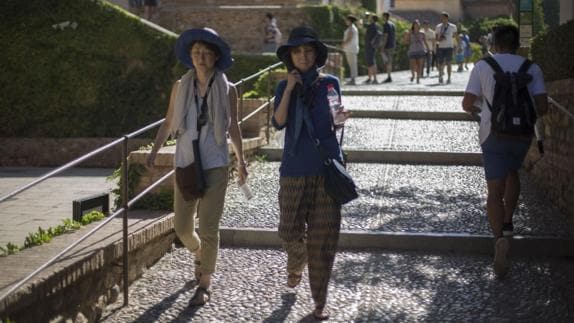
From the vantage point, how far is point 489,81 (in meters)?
6.56

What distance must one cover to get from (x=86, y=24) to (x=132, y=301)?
42.3 feet

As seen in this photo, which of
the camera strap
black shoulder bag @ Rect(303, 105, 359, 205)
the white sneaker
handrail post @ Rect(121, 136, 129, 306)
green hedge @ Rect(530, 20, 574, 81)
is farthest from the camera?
green hedge @ Rect(530, 20, 574, 81)

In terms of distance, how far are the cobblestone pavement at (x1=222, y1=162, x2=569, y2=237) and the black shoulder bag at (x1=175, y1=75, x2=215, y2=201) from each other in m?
1.97

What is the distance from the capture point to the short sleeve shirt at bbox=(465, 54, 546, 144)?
6.54m

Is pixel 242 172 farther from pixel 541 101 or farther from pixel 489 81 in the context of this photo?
pixel 541 101

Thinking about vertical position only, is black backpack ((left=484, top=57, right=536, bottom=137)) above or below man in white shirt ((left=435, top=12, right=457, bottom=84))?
below

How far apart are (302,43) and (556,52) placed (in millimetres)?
4403

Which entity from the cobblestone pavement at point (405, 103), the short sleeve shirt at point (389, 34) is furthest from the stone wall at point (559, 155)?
the short sleeve shirt at point (389, 34)

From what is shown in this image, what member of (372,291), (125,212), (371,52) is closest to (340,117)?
(372,291)

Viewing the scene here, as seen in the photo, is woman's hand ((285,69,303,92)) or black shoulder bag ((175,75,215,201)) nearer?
woman's hand ((285,69,303,92))

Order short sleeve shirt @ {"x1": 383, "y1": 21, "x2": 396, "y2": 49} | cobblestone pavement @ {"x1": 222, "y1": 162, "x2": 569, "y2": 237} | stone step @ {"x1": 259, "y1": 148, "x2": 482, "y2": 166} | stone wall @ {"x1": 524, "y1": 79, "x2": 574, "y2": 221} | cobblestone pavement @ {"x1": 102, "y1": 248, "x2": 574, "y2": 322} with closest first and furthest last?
cobblestone pavement @ {"x1": 102, "y1": 248, "x2": 574, "y2": 322} < cobblestone pavement @ {"x1": 222, "y1": 162, "x2": 569, "y2": 237} < stone wall @ {"x1": 524, "y1": 79, "x2": 574, "y2": 221} < stone step @ {"x1": 259, "y1": 148, "x2": 482, "y2": 166} < short sleeve shirt @ {"x1": 383, "y1": 21, "x2": 396, "y2": 49}

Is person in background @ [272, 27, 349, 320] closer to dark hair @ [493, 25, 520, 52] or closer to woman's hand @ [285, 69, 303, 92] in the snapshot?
woman's hand @ [285, 69, 303, 92]

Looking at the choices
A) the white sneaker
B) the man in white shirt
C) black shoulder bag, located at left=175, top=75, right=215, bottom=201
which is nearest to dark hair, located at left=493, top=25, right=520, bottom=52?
the white sneaker

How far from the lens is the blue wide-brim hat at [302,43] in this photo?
5.62 m
